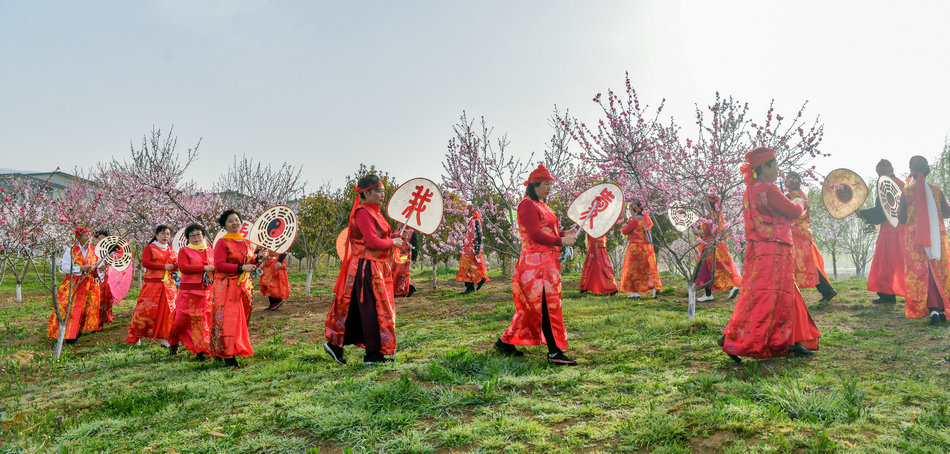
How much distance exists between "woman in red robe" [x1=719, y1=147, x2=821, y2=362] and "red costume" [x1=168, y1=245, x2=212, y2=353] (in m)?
5.64

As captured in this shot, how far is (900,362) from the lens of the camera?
13.8ft

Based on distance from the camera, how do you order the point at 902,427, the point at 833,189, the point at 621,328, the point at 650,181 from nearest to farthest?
the point at 902,427
the point at 833,189
the point at 621,328
the point at 650,181

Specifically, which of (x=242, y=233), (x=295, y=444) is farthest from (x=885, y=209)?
(x=242, y=233)

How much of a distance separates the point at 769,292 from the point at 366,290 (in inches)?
143

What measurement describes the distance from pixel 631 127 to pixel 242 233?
16.7 ft

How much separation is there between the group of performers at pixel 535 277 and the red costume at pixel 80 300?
0.07 ft

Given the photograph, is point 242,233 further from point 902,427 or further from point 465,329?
point 902,427

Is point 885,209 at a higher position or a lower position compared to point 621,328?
higher

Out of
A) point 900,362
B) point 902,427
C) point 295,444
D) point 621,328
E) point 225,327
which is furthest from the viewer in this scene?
point 621,328

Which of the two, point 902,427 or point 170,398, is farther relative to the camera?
point 170,398

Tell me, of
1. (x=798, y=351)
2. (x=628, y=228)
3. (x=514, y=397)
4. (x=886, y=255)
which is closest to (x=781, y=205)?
(x=798, y=351)

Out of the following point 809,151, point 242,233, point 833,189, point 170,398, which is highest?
point 809,151

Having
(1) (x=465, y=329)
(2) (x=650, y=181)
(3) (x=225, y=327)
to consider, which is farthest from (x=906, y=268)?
(3) (x=225, y=327)

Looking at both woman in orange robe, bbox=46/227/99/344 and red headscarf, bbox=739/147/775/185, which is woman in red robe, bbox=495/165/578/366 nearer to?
red headscarf, bbox=739/147/775/185
